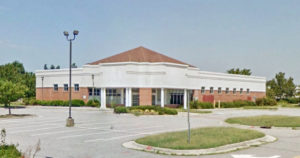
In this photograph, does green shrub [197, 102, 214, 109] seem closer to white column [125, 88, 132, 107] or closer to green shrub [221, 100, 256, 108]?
green shrub [221, 100, 256, 108]

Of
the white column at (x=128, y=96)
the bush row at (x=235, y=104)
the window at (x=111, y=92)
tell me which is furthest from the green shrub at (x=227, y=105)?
the window at (x=111, y=92)

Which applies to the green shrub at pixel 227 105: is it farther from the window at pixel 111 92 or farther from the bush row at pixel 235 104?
the window at pixel 111 92

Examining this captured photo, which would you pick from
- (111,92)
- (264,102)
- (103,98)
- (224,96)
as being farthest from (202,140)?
(264,102)

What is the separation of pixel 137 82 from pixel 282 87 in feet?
165

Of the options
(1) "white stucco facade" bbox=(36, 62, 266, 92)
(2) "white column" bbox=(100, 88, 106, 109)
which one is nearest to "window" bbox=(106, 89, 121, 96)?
(2) "white column" bbox=(100, 88, 106, 109)

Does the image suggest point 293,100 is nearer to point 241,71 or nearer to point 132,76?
point 241,71

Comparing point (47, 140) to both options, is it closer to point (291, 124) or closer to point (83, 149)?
point (83, 149)

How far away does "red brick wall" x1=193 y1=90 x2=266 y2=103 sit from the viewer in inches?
2153

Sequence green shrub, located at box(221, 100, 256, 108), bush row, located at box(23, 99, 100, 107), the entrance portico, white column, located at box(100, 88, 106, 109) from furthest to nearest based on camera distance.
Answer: green shrub, located at box(221, 100, 256, 108) < bush row, located at box(23, 99, 100, 107) < white column, located at box(100, 88, 106, 109) < the entrance portico

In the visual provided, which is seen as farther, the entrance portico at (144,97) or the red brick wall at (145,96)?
the entrance portico at (144,97)

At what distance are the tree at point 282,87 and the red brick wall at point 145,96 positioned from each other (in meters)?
45.6

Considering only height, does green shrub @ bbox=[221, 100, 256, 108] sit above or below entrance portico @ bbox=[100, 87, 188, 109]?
below

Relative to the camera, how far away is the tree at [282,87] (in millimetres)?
81750

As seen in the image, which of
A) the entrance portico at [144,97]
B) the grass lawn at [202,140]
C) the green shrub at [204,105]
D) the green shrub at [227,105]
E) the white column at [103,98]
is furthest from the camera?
the green shrub at [227,105]
